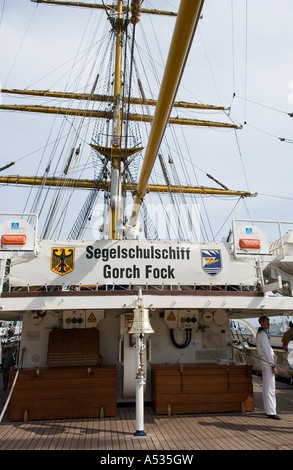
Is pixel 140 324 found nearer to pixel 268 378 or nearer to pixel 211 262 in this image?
pixel 211 262

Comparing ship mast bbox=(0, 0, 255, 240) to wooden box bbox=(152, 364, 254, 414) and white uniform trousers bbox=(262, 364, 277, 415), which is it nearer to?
wooden box bbox=(152, 364, 254, 414)

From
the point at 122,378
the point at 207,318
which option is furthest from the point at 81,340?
the point at 207,318

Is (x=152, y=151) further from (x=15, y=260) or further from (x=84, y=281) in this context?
(x=15, y=260)

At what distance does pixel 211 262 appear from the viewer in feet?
23.4

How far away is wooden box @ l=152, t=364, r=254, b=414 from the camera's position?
6.66 m

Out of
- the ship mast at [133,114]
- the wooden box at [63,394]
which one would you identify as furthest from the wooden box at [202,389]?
the ship mast at [133,114]

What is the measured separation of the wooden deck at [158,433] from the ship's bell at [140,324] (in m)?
1.46

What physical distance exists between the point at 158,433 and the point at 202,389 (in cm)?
152

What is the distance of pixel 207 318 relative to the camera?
795 centimetres

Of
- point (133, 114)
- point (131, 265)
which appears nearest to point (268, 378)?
point (131, 265)

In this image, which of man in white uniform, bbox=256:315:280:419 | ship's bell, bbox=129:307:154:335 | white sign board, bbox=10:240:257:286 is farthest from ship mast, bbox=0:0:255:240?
man in white uniform, bbox=256:315:280:419

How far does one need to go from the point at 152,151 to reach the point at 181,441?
14.2 feet

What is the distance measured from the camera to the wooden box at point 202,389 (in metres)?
6.66

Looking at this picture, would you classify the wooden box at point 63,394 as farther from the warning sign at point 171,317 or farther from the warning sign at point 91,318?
the warning sign at point 171,317
